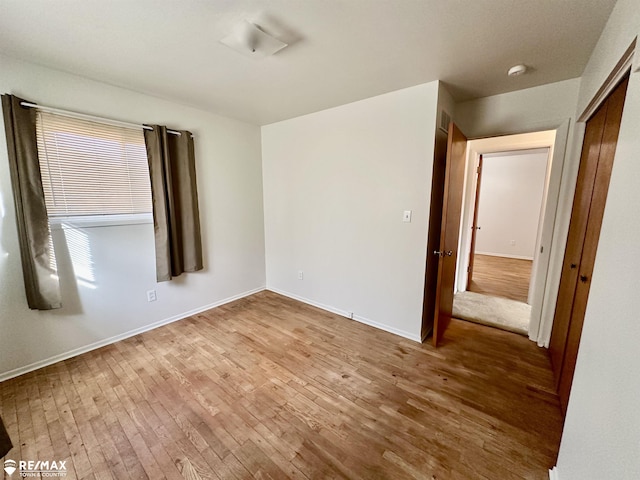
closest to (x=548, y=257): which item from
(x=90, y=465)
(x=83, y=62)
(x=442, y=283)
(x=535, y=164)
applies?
(x=442, y=283)

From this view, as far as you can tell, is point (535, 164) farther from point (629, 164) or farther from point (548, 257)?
point (629, 164)

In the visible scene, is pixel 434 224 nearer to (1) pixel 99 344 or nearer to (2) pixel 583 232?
(2) pixel 583 232

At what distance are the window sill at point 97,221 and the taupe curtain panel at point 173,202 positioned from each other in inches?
5.1

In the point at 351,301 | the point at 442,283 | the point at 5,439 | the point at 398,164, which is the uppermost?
the point at 398,164

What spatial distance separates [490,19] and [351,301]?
8.56 feet

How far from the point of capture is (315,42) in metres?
1.68

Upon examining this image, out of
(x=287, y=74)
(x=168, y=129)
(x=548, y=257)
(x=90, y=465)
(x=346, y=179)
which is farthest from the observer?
(x=346, y=179)

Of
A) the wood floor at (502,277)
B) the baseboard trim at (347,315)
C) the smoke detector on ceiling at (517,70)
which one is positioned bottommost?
the baseboard trim at (347,315)

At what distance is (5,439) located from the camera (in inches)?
39.0

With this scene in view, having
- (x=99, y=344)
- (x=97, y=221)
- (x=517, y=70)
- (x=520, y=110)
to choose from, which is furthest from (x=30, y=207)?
(x=520, y=110)

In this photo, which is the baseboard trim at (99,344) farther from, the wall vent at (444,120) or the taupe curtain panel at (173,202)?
the wall vent at (444,120)

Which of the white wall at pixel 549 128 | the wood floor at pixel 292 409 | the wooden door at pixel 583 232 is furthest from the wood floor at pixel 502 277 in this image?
the wooden door at pixel 583 232

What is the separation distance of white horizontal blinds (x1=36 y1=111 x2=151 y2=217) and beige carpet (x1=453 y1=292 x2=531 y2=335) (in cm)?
389

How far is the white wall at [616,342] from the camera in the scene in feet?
2.50
